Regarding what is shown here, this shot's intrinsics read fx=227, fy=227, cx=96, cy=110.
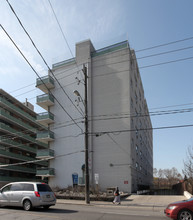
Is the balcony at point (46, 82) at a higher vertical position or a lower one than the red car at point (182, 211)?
higher

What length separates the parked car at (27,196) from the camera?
12789 mm

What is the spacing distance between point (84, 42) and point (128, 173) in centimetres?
2087

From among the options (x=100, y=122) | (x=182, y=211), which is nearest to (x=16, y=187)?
(x=182, y=211)

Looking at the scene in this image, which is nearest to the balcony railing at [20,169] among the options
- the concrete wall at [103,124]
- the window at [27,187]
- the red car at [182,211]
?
the concrete wall at [103,124]

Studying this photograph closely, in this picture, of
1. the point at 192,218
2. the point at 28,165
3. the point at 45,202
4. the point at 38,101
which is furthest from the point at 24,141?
the point at 192,218

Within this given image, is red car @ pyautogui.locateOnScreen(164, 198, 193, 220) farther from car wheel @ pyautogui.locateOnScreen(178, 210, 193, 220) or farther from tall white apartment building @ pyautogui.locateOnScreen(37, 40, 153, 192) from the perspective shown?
tall white apartment building @ pyautogui.locateOnScreen(37, 40, 153, 192)

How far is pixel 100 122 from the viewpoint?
3203 cm

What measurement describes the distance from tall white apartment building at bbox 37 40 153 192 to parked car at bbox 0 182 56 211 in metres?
15.5

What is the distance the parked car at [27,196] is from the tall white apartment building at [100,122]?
612 inches

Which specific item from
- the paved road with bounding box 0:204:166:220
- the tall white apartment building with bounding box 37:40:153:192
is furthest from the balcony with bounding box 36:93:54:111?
the paved road with bounding box 0:204:166:220

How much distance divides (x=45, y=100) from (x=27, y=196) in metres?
22.8

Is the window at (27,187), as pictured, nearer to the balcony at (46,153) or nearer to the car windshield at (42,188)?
the car windshield at (42,188)

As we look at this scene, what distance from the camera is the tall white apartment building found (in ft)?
97.0

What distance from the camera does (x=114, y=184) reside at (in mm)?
28688
